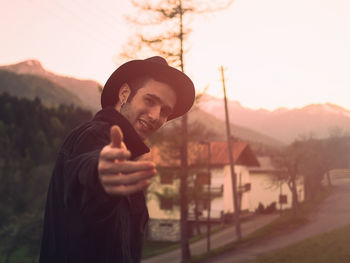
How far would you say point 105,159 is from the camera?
34.2 inches

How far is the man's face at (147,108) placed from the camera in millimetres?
1453

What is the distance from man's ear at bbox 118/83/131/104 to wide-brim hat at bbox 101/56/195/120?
5 cm

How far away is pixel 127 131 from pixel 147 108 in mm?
187

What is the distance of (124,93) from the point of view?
5.01 ft

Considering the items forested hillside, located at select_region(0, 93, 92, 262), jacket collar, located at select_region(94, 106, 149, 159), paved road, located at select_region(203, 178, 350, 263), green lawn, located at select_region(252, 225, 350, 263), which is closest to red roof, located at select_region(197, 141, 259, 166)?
paved road, located at select_region(203, 178, 350, 263)

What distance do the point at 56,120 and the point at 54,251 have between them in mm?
47209

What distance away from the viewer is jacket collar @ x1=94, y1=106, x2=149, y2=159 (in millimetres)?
1310

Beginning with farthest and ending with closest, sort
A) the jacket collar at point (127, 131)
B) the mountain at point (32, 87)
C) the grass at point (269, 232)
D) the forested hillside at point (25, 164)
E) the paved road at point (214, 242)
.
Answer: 1. the mountain at point (32, 87)
2. the paved road at point (214, 242)
3. the forested hillside at point (25, 164)
4. the grass at point (269, 232)
5. the jacket collar at point (127, 131)

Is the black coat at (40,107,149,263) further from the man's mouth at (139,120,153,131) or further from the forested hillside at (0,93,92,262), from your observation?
the forested hillside at (0,93,92,262)

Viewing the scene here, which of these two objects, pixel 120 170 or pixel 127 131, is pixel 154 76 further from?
pixel 120 170

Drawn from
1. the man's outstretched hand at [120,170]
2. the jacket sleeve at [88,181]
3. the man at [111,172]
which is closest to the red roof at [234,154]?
the man at [111,172]

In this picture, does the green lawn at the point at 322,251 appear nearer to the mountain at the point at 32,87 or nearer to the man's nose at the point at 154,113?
the man's nose at the point at 154,113

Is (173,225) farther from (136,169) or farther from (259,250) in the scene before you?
(136,169)

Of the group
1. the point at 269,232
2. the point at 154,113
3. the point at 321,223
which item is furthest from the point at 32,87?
the point at 154,113
